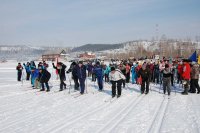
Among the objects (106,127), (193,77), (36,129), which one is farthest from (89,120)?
(193,77)

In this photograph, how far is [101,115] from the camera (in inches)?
380

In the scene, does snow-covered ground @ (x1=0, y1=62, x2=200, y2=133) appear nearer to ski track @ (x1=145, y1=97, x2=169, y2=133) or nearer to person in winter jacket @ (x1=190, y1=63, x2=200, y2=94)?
ski track @ (x1=145, y1=97, x2=169, y2=133)

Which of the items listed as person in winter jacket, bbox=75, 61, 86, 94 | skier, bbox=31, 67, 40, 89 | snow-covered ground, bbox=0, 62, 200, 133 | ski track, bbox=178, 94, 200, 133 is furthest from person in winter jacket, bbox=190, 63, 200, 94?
skier, bbox=31, 67, 40, 89

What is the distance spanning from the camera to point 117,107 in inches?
441

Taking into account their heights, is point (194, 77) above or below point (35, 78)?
above

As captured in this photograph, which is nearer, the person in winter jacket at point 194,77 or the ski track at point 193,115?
the ski track at point 193,115

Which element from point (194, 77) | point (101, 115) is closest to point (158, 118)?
point (101, 115)

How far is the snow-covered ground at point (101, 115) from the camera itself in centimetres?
784

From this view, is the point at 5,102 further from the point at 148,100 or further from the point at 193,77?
the point at 193,77

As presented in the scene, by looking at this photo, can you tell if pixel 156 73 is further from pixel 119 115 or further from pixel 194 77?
pixel 119 115

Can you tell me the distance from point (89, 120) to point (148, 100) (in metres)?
4.83

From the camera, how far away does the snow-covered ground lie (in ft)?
25.7

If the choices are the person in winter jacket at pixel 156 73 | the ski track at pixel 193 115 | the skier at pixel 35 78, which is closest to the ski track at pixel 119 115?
the ski track at pixel 193 115

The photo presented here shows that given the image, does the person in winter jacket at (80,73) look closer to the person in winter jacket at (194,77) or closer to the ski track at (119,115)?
the ski track at (119,115)
